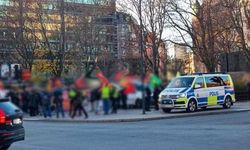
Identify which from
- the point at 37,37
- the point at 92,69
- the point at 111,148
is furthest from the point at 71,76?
the point at 111,148

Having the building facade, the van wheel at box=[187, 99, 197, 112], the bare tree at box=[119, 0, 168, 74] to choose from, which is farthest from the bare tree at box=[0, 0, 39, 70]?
the van wheel at box=[187, 99, 197, 112]

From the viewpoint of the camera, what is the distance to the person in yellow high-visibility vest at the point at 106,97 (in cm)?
258

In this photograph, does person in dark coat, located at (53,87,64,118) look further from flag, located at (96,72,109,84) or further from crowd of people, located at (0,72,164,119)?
flag, located at (96,72,109,84)

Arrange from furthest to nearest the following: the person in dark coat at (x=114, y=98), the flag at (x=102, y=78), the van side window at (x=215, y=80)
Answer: the van side window at (x=215, y=80) → the person in dark coat at (x=114, y=98) → the flag at (x=102, y=78)

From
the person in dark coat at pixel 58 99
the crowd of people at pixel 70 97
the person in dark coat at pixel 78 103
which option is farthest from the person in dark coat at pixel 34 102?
the person in dark coat at pixel 78 103

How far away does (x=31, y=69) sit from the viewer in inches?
110

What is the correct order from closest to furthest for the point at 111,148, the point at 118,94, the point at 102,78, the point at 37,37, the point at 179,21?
the point at 102,78
the point at 118,94
the point at 37,37
the point at 111,148
the point at 179,21

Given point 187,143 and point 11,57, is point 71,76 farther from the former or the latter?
point 187,143

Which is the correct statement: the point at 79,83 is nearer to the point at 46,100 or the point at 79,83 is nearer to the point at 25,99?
the point at 46,100

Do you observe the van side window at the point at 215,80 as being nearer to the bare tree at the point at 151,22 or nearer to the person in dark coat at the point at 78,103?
the bare tree at the point at 151,22

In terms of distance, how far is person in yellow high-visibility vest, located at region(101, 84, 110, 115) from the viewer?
2580 mm

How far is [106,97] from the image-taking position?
2.68 m

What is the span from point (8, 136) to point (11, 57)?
671 cm

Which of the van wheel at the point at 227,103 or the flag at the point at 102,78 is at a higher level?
the flag at the point at 102,78
